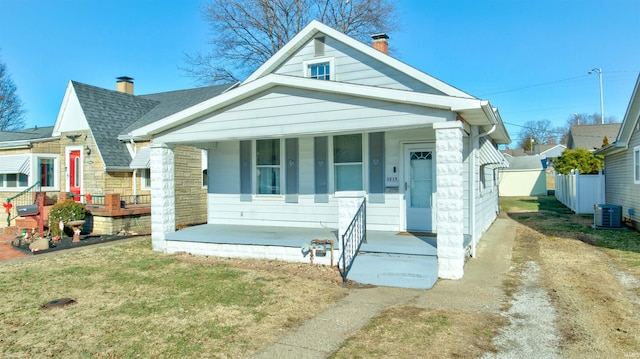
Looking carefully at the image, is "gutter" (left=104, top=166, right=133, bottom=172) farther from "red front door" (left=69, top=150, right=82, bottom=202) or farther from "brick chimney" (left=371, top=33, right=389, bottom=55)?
"brick chimney" (left=371, top=33, right=389, bottom=55)

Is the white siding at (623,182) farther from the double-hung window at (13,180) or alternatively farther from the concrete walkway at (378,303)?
the double-hung window at (13,180)

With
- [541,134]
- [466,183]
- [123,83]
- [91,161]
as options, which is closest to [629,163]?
[466,183]

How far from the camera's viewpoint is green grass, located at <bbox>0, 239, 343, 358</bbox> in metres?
4.04

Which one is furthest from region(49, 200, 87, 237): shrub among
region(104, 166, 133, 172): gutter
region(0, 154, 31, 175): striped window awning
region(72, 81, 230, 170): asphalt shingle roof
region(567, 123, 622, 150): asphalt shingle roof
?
region(567, 123, 622, 150): asphalt shingle roof

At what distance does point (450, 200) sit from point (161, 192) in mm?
6030

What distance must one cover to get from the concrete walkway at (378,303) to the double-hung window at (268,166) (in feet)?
15.0

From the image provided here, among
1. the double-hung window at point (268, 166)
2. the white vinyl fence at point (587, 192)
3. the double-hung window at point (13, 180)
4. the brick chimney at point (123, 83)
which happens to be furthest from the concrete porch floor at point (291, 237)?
the brick chimney at point (123, 83)

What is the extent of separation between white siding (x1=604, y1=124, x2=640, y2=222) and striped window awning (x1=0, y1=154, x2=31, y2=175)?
19.5 metres

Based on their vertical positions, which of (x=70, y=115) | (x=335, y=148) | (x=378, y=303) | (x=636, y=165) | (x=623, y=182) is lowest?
(x=378, y=303)

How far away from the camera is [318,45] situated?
9977 mm

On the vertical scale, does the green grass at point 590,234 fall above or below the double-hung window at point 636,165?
below

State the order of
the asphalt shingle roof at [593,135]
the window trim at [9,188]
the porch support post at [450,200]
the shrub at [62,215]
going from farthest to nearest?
the asphalt shingle roof at [593,135] < the window trim at [9,188] < the shrub at [62,215] < the porch support post at [450,200]

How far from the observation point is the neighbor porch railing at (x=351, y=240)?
653cm

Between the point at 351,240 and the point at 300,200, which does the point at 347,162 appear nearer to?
the point at 300,200
